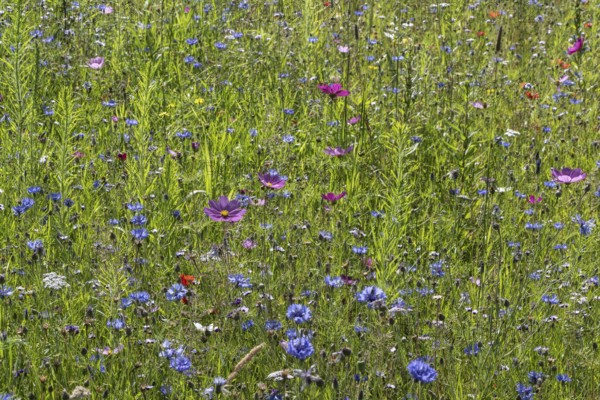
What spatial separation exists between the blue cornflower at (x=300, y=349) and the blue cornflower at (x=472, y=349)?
60 cm

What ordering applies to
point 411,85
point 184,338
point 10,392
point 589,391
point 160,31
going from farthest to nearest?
point 160,31, point 411,85, point 589,391, point 184,338, point 10,392

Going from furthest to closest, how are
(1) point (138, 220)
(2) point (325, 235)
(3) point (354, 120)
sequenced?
(3) point (354, 120) < (2) point (325, 235) < (1) point (138, 220)

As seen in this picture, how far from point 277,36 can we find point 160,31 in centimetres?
77

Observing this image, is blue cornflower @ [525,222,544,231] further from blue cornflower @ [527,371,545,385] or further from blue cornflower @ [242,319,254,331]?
blue cornflower @ [242,319,254,331]

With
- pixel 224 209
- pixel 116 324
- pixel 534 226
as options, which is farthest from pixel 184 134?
pixel 534 226

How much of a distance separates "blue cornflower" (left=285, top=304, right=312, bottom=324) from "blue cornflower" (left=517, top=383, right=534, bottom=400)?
0.62 meters

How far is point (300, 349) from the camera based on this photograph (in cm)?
176

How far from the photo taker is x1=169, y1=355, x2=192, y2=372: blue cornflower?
1.88 meters

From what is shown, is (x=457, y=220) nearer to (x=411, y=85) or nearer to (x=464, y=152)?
(x=464, y=152)

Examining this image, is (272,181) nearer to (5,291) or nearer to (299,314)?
(299,314)

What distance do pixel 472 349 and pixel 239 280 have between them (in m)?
0.69

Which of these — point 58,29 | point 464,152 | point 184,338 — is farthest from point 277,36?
point 184,338

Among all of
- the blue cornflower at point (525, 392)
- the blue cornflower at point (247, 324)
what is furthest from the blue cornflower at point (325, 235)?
the blue cornflower at point (525, 392)

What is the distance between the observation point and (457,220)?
303 cm
